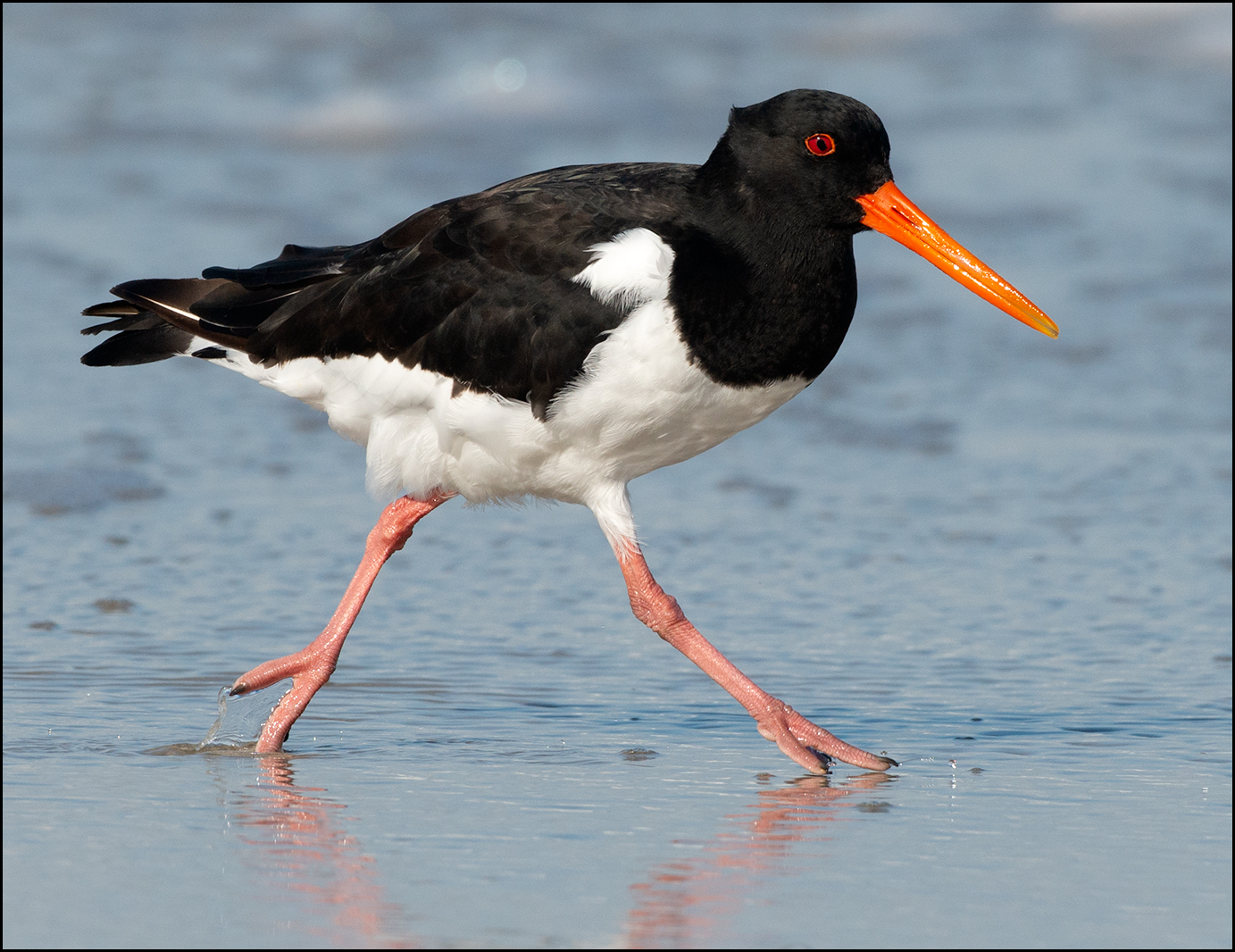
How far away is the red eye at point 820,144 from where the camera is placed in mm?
5062

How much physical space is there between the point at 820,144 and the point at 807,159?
5cm

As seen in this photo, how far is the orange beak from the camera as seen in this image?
5152 mm

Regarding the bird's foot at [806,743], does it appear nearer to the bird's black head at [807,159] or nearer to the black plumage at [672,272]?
the black plumage at [672,272]

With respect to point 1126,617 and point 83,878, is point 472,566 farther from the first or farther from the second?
point 83,878

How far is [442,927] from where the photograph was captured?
140 inches

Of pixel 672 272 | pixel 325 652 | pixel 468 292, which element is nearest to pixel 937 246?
pixel 672 272

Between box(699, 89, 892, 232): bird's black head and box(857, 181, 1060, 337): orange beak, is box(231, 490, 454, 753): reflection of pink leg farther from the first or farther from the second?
box(857, 181, 1060, 337): orange beak

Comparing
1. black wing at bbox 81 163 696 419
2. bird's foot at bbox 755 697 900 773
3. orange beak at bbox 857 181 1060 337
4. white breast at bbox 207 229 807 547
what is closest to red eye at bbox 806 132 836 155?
orange beak at bbox 857 181 1060 337

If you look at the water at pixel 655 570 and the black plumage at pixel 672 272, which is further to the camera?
the black plumage at pixel 672 272

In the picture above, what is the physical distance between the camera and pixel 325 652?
5445mm

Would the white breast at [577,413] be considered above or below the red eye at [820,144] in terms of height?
below

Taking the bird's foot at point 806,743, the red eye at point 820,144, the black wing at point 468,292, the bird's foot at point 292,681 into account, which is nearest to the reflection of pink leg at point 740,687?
the bird's foot at point 806,743

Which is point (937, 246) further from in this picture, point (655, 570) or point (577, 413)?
point (655, 570)

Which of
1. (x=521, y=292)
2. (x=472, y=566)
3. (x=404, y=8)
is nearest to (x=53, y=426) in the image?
(x=472, y=566)
